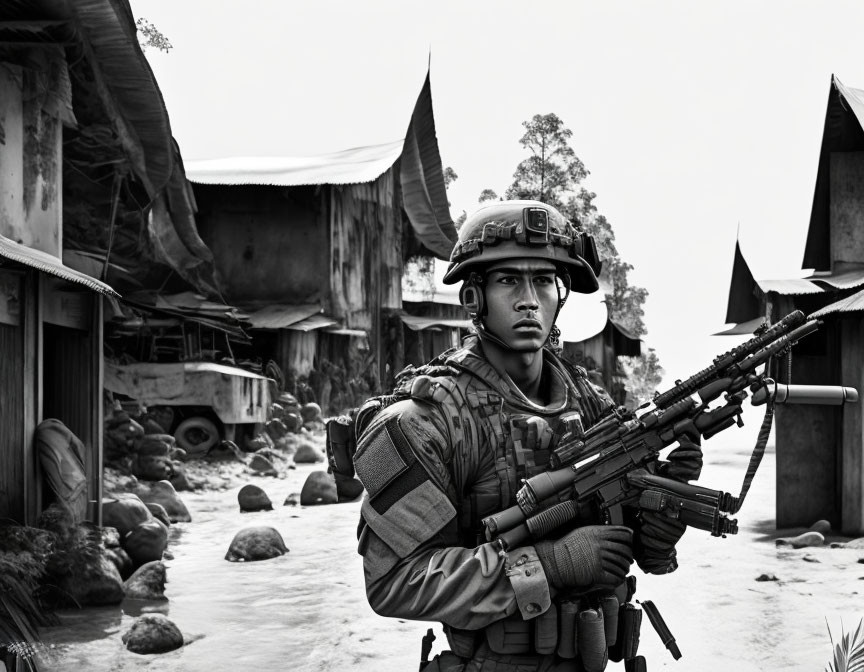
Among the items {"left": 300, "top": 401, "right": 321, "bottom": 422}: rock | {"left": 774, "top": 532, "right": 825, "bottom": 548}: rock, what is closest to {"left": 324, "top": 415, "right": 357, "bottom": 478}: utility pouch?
{"left": 774, "top": 532, "right": 825, "bottom": 548}: rock

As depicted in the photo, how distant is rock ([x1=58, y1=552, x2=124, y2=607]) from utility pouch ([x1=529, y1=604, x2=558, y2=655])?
6.31m

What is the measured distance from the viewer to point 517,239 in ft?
9.73

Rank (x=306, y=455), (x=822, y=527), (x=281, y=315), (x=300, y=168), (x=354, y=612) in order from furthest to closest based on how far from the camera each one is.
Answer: (x=300, y=168)
(x=281, y=315)
(x=306, y=455)
(x=822, y=527)
(x=354, y=612)

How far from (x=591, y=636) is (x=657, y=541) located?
0.39 m

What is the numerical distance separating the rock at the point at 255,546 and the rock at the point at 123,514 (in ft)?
3.34

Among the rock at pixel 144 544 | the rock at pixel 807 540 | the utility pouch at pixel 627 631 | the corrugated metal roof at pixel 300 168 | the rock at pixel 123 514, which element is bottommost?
the rock at pixel 807 540

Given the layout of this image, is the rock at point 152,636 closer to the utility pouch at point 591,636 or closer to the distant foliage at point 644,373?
the utility pouch at point 591,636

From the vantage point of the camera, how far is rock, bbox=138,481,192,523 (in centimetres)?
1200

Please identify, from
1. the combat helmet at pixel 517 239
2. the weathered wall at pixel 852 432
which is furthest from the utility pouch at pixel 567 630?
the weathered wall at pixel 852 432

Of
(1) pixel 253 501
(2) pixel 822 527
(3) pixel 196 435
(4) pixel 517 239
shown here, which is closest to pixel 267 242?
(3) pixel 196 435

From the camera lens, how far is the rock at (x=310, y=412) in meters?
21.3

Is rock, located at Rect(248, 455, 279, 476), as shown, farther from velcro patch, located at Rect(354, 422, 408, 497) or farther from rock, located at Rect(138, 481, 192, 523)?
velcro patch, located at Rect(354, 422, 408, 497)

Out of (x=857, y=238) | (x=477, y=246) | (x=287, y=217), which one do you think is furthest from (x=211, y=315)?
(x=477, y=246)

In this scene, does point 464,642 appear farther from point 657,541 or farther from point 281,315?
point 281,315
